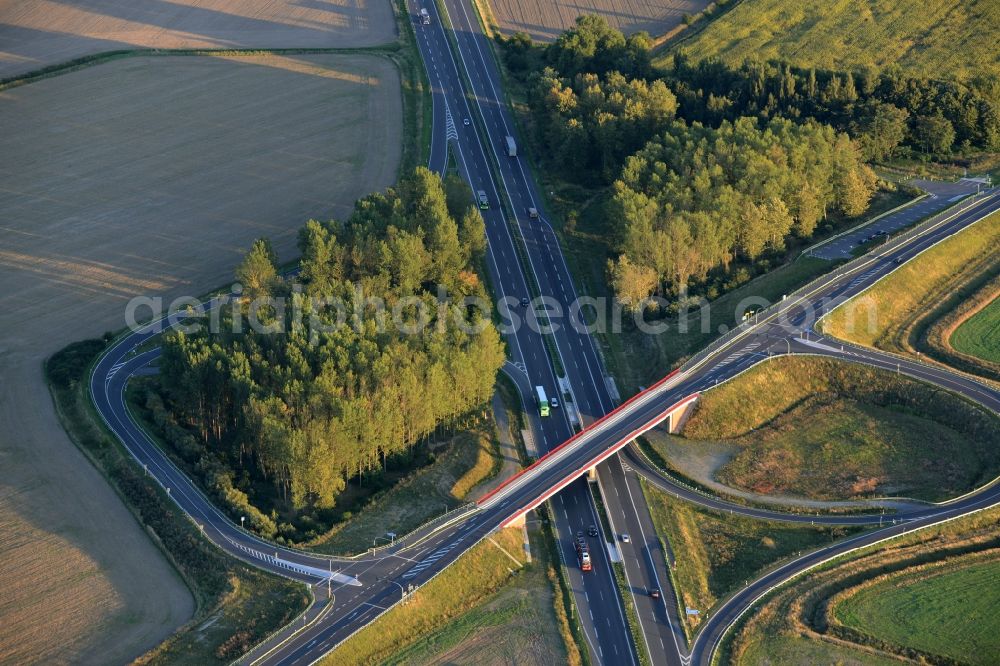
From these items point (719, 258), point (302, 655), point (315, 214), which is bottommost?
point (302, 655)

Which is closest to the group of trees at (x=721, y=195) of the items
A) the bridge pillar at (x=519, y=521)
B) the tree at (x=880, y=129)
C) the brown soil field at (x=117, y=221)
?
the tree at (x=880, y=129)

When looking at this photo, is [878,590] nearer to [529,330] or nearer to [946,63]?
[529,330]

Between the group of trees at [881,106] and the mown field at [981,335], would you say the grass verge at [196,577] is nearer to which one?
the mown field at [981,335]

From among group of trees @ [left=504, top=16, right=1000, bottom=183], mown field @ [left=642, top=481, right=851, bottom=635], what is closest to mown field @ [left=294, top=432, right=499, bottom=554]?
mown field @ [left=642, top=481, right=851, bottom=635]

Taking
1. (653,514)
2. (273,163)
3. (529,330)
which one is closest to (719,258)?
(529,330)

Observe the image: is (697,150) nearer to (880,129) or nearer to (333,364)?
(880,129)

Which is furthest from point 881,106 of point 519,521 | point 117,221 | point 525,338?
point 117,221
